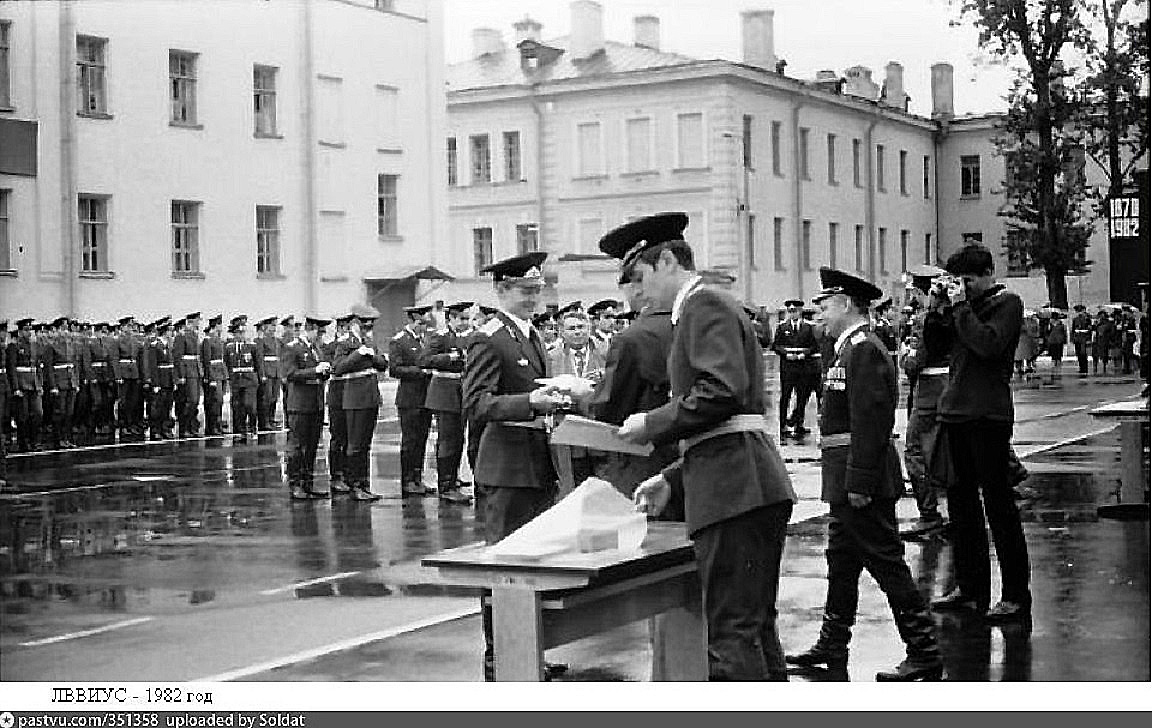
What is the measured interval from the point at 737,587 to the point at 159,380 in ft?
53.3

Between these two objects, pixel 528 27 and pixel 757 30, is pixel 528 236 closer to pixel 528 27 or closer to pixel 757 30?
pixel 528 27

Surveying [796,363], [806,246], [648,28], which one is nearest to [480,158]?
[796,363]

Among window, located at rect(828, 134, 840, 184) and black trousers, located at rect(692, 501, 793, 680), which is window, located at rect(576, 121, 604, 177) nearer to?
window, located at rect(828, 134, 840, 184)

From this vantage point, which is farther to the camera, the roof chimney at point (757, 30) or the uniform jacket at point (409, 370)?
the uniform jacket at point (409, 370)

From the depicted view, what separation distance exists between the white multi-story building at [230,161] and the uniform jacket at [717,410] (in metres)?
17.2

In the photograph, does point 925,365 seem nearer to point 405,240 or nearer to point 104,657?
point 104,657

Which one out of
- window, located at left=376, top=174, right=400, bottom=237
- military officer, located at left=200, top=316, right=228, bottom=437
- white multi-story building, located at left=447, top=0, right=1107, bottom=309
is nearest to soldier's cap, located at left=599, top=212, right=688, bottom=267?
white multi-story building, located at left=447, top=0, right=1107, bottom=309

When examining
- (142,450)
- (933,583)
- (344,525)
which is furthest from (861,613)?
(142,450)

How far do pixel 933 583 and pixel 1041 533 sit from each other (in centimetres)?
193

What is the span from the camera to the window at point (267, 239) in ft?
82.5

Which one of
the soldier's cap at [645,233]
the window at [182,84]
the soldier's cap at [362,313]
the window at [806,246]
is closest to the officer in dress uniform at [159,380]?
the window at [182,84]

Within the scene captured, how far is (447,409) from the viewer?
1348 cm

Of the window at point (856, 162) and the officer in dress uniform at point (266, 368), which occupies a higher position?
the window at point (856, 162)

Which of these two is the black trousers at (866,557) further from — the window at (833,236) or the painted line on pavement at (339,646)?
the window at (833,236)
